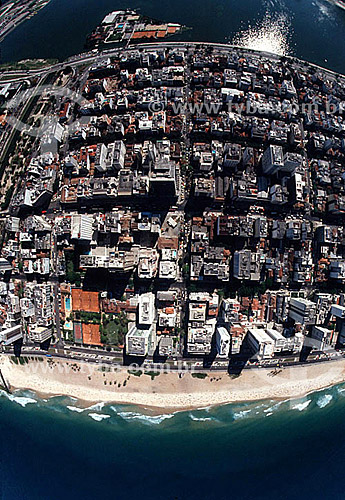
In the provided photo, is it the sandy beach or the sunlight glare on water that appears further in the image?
the sunlight glare on water

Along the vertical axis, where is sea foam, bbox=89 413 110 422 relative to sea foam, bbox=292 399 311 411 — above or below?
below

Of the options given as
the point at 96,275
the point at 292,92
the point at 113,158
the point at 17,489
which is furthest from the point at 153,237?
the point at 17,489

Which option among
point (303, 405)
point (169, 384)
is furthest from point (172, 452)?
point (303, 405)

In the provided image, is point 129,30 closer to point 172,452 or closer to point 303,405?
point 303,405

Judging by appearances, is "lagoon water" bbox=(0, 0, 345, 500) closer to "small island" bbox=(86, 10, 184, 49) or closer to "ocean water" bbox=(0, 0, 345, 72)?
"ocean water" bbox=(0, 0, 345, 72)

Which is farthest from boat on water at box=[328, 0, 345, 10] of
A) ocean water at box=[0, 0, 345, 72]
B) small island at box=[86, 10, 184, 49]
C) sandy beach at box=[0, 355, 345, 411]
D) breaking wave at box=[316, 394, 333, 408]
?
breaking wave at box=[316, 394, 333, 408]

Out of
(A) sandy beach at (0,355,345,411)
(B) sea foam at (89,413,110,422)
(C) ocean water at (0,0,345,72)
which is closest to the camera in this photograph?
(A) sandy beach at (0,355,345,411)

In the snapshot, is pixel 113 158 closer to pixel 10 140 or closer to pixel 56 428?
pixel 10 140

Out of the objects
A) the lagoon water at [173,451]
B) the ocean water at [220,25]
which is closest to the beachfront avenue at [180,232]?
the lagoon water at [173,451]

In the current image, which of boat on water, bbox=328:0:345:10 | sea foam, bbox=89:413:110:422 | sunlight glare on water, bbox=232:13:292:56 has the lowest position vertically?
sea foam, bbox=89:413:110:422
